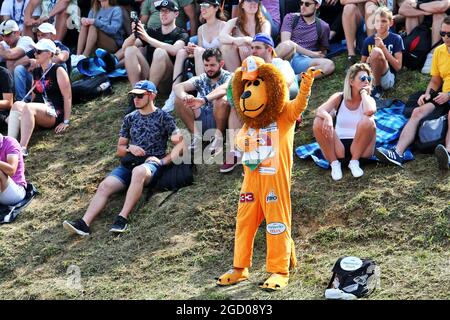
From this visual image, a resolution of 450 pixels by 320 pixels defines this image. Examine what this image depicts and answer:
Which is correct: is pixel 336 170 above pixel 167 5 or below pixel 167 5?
below

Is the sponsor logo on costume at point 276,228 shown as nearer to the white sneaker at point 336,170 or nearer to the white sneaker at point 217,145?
the white sneaker at point 336,170

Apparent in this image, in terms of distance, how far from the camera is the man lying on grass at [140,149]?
410 inches

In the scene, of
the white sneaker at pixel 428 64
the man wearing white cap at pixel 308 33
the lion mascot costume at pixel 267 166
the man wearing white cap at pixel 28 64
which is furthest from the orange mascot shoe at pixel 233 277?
the man wearing white cap at pixel 28 64

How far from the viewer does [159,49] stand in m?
12.1

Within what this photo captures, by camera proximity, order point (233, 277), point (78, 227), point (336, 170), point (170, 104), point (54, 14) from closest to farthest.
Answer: point (233, 277), point (336, 170), point (78, 227), point (170, 104), point (54, 14)

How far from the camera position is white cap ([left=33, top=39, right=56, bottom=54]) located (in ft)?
39.9

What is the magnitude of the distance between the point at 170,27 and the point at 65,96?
160 centimetres

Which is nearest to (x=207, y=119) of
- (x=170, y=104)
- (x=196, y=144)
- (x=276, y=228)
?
(x=196, y=144)

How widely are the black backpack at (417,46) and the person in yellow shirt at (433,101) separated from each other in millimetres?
965

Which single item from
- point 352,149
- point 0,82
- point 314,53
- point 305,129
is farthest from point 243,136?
point 0,82

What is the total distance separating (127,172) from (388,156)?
2819 mm

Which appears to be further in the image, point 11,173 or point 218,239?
point 11,173

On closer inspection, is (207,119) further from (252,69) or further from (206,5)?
(252,69)

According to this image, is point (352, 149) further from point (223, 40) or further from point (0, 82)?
point (0, 82)
